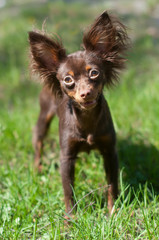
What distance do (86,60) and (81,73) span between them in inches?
5.3

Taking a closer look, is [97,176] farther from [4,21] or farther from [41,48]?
[4,21]

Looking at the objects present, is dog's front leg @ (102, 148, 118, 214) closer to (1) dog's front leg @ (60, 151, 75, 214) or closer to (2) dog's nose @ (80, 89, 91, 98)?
(1) dog's front leg @ (60, 151, 75, 214)

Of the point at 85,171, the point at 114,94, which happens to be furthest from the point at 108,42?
the point at 114,94

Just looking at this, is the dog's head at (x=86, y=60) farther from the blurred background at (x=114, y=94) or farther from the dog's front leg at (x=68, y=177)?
the dog's front leg at (x=68, y=177)

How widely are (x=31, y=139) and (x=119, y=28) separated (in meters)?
2.15

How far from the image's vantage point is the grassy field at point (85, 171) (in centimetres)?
235

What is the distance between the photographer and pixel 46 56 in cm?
276

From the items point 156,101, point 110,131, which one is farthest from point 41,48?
point 156,101

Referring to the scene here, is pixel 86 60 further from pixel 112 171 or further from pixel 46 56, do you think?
pixel 112 171

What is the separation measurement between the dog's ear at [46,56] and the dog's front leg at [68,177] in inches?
27.9

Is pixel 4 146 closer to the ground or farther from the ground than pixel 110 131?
closer to the ground

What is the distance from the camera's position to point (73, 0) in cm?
1253

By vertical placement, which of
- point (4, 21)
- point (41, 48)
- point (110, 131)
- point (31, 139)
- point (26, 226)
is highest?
point (4, 21)

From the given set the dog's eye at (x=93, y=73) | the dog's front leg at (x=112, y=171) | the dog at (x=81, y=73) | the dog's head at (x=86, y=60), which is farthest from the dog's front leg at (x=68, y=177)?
the dog's eye at (x=93, y=73)
